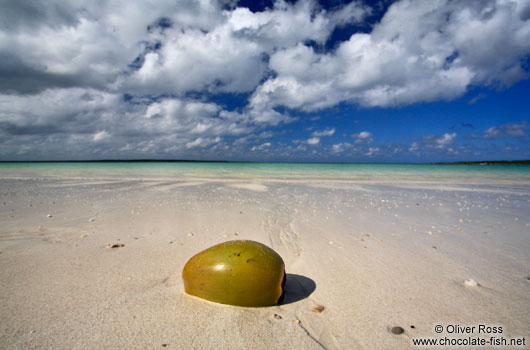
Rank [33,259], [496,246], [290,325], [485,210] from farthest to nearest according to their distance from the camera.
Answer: [485,210], [496,246], [33,259], [290,325]

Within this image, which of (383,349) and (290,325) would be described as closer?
(383,349)

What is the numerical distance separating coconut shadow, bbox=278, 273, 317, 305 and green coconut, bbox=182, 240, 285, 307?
9.2 inches

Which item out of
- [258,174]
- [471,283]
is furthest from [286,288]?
[258,174]

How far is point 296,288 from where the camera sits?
9.55 ft

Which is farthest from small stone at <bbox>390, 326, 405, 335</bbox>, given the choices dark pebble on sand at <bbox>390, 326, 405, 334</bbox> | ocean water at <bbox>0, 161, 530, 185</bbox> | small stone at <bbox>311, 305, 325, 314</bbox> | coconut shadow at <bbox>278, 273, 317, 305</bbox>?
ocean water at <bbox>0, 161, 530, 185</bbox>

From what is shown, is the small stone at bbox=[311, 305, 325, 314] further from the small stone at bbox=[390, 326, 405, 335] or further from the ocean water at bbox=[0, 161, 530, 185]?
the ocean water at bbox=[0, 161, 530, 185]

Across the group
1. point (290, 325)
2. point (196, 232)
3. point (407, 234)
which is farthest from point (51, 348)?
point (407, 234)

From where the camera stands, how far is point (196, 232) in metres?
5.07

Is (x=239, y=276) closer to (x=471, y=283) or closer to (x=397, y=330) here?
(x=397, y=330)

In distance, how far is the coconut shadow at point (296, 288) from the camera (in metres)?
2.67

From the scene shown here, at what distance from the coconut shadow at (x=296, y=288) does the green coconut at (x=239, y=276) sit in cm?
23

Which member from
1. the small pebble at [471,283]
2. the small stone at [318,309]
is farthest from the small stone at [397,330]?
the small pebble at [471,283]

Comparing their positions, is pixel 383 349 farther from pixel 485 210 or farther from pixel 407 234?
pixel 485 210

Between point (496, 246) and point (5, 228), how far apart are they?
9.50 meters
